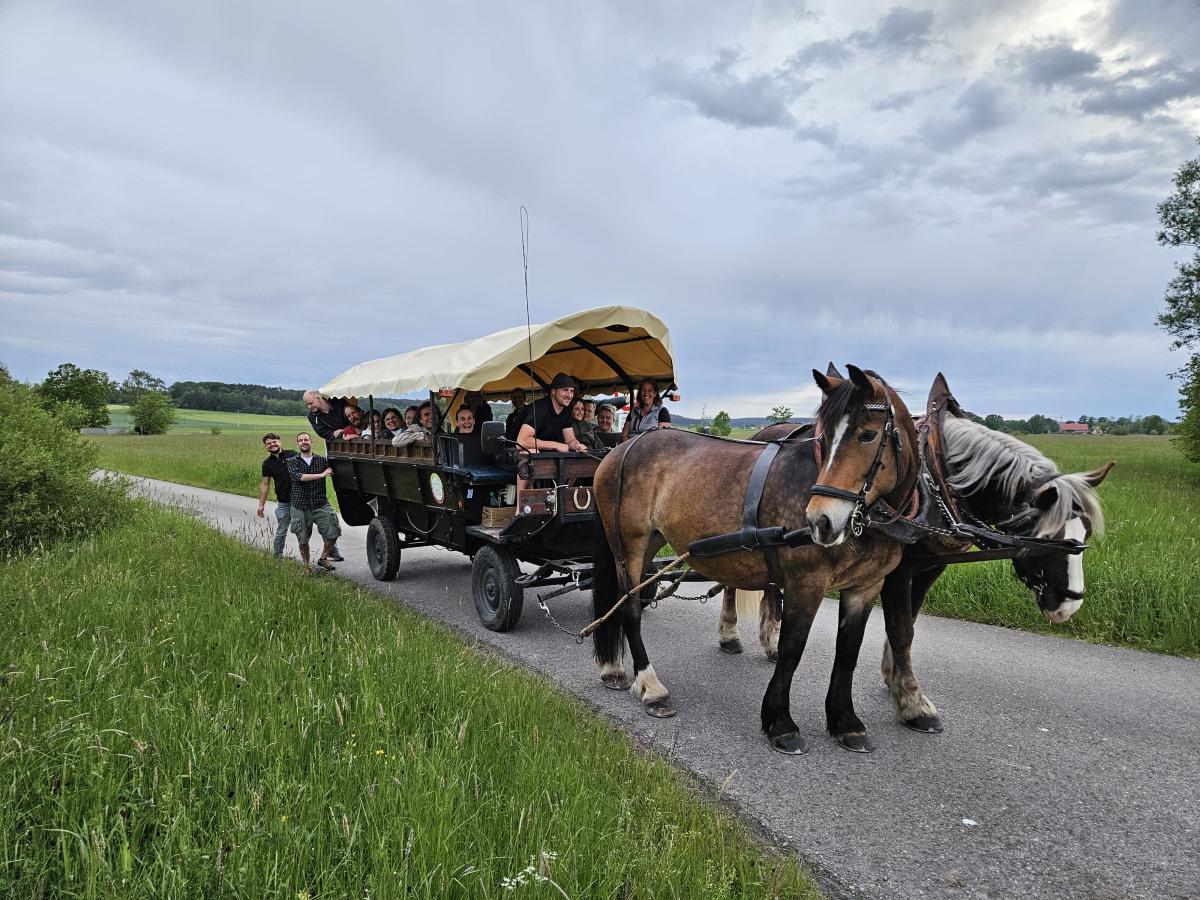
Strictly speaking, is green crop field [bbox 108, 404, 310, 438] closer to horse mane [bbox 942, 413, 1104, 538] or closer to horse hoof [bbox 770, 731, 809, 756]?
horse hoof [bbox 770, 731, 809, 756]

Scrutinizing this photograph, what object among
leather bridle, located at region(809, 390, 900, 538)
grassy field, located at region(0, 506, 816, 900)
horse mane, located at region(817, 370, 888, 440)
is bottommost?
grassy field, located at region(0, 506, 816, 900)

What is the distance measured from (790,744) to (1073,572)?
1614 millimetres

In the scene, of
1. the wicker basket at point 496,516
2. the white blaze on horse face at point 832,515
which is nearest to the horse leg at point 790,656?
the white blaze on horse face at point 832,515

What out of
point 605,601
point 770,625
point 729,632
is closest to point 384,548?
point 605,601

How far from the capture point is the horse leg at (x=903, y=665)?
12.3 ft

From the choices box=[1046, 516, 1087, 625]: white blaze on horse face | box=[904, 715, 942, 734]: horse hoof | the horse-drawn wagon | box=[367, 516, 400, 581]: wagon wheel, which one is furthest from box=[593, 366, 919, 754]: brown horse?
box=[367, 516, 400, 581]: wagon wheel

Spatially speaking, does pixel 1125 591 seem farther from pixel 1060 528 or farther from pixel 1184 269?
pixel 1184 269

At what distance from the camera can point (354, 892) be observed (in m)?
1.89

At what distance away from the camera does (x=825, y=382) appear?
10.5 feet

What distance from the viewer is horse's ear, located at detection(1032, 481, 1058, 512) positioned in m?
3.22

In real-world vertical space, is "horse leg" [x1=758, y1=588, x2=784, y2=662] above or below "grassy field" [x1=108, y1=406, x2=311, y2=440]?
below

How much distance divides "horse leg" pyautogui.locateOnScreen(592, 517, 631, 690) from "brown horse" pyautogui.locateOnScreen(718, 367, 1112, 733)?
164 centimetres

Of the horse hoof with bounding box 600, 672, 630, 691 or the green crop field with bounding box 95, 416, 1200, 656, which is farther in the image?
the green crop field with bounding box 95, 416, 1200, 656

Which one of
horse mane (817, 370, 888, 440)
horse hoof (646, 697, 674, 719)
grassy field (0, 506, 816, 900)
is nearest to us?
grassy field (0, 506, 816, 900)
